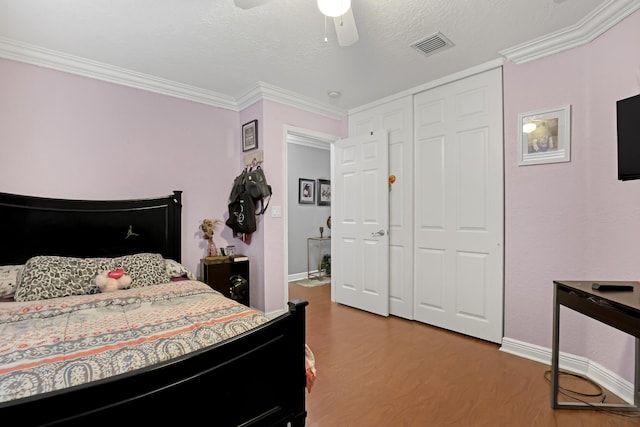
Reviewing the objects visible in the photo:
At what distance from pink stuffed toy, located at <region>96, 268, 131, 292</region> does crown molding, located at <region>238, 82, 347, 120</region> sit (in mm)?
2182

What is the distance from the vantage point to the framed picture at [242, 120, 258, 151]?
3453 mm

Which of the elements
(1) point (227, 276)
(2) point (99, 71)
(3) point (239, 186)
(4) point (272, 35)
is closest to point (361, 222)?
(3) point (239, 186)

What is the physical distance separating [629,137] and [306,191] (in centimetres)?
438

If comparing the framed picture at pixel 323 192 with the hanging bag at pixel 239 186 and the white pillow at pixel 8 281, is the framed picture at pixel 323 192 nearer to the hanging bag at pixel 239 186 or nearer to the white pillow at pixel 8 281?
the hanging bag at pixel 239 186

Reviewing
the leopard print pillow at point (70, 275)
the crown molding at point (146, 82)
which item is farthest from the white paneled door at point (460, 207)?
the leopard print pillow at point (70, 275)

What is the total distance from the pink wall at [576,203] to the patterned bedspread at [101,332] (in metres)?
2.23

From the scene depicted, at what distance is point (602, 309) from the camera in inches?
60.2

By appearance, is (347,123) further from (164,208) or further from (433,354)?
(433,354)

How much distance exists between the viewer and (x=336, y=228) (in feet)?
13.3

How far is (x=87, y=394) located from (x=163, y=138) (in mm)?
2901

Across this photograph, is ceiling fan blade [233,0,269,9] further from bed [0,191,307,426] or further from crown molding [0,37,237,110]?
crown molding [0,37,237,110]

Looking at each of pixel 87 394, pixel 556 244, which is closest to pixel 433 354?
pixel 556 244

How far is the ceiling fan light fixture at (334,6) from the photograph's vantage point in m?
1.44

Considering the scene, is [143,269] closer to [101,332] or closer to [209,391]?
[101,332]
